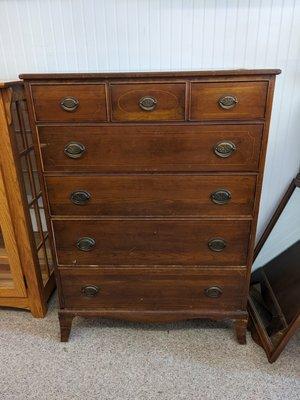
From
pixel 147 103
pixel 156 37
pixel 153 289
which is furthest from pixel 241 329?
pixel 156 37

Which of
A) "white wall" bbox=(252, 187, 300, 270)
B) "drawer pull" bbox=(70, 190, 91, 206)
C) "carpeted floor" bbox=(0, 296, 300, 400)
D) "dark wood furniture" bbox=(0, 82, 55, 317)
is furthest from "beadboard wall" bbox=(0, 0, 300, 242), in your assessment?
"carpeted floor" bbox=(0, 296, 300, 400)

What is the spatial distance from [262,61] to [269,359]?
1.42m

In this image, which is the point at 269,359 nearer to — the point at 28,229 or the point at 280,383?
the point at 280,383

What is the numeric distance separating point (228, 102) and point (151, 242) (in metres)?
0.63

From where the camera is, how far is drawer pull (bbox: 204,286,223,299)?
136 centimetres

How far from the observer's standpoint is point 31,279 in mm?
1551

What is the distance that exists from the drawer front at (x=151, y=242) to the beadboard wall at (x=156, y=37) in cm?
76

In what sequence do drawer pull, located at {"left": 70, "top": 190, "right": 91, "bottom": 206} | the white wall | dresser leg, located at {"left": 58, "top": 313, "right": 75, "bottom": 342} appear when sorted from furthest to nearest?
the white wall → dresser leg, located at {"left": 58, "top": 313, "right": 75, "bottom": 342} → drawer pull, located at {"left": 70, "top": 190, "right": 91, "bottom": 206}

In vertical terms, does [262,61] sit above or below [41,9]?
below

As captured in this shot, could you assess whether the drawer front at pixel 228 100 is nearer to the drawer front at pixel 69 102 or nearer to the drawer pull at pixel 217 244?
the drawer front at pixel 69 102

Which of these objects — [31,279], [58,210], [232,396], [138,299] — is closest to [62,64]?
[58,210]

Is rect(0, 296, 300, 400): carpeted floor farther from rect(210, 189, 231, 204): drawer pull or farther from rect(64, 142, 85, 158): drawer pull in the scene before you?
rect(64, 142, 85, 158): drawer pull

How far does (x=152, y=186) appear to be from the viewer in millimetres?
1191

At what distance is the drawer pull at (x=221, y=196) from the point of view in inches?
46.6
